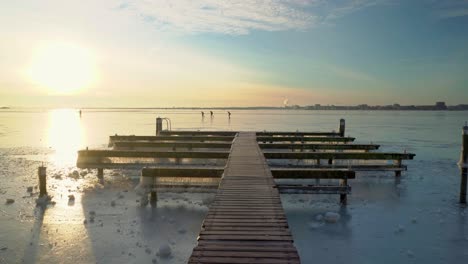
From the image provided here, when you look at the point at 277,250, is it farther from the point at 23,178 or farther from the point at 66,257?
the point at 23,178

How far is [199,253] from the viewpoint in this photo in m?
5.59

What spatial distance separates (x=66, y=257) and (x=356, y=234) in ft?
21.3

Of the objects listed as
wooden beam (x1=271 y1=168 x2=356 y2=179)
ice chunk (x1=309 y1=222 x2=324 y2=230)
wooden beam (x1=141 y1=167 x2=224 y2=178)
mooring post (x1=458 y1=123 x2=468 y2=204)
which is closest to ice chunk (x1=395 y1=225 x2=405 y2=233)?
ice chunk (x1=309 y1=222 x2=324 y2=230)

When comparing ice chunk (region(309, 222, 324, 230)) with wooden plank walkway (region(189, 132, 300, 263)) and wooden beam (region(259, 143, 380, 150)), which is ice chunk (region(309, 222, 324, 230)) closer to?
wooden plank walkway (region(189, 132, 300, 263))

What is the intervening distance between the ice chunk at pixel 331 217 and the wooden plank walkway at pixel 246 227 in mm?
1870

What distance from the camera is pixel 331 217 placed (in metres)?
10.3

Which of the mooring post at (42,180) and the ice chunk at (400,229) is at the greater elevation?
the mooring post at (42,180)

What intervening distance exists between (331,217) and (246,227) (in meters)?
4.47

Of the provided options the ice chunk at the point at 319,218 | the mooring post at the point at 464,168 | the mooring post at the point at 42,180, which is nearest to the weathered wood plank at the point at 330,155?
the mooring post at the point at 464,168

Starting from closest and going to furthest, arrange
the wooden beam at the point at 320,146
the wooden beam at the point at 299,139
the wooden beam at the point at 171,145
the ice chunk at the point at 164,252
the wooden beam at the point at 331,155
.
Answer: the ice chunk at the point at 164,252
the wooden beam at the point at 331,155
the wooden beam at the point at 171,145
the wooden beam at the point at 320,146
the wooden beam at the point at 299,139

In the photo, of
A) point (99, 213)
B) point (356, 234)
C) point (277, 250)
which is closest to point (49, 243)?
point (99, 213)

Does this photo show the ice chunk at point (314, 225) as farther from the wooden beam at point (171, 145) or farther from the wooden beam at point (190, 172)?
the wooden beam at point (171, 145)

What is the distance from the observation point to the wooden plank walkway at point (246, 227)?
18.1ft

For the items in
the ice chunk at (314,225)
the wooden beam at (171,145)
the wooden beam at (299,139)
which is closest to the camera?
the ice chunk at (314,225)
